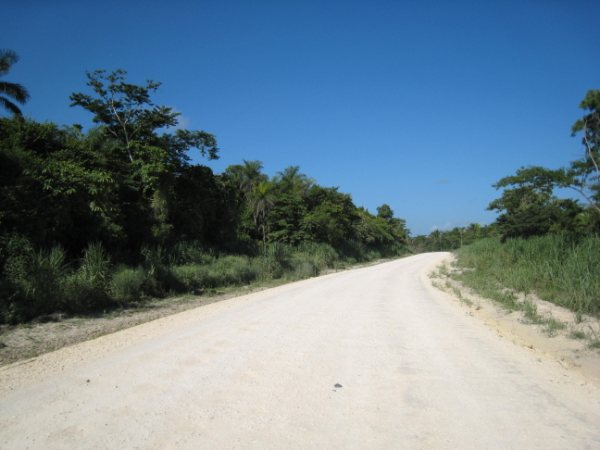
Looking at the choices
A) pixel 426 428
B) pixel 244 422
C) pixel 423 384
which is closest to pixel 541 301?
pixel 423 384

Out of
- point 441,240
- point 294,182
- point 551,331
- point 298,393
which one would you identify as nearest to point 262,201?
point 294,182

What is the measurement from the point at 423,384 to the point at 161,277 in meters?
11.7

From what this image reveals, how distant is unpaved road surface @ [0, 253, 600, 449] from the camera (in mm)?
3158

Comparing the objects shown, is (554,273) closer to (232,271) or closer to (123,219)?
(232,271)

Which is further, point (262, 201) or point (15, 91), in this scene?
point (262, 201)

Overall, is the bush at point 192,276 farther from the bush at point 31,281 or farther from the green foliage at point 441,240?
the green foliage at point 441,240

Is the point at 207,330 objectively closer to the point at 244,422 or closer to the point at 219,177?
the point at 244,422

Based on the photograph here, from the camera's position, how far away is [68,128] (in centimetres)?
1620

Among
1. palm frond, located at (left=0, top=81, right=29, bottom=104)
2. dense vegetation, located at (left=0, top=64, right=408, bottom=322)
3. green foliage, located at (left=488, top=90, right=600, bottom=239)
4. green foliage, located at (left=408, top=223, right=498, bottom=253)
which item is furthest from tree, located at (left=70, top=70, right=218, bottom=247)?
green foliage, located at (left=408, top=223, right=498, bottom=253)

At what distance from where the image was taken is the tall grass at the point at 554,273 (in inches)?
321

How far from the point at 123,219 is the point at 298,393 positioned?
14.1m

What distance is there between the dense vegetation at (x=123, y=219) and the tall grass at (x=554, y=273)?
11161 mm

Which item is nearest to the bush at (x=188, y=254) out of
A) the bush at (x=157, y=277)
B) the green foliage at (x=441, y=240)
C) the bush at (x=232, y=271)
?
the bush at (x=232, y=271)

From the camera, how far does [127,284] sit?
11.6 metres
